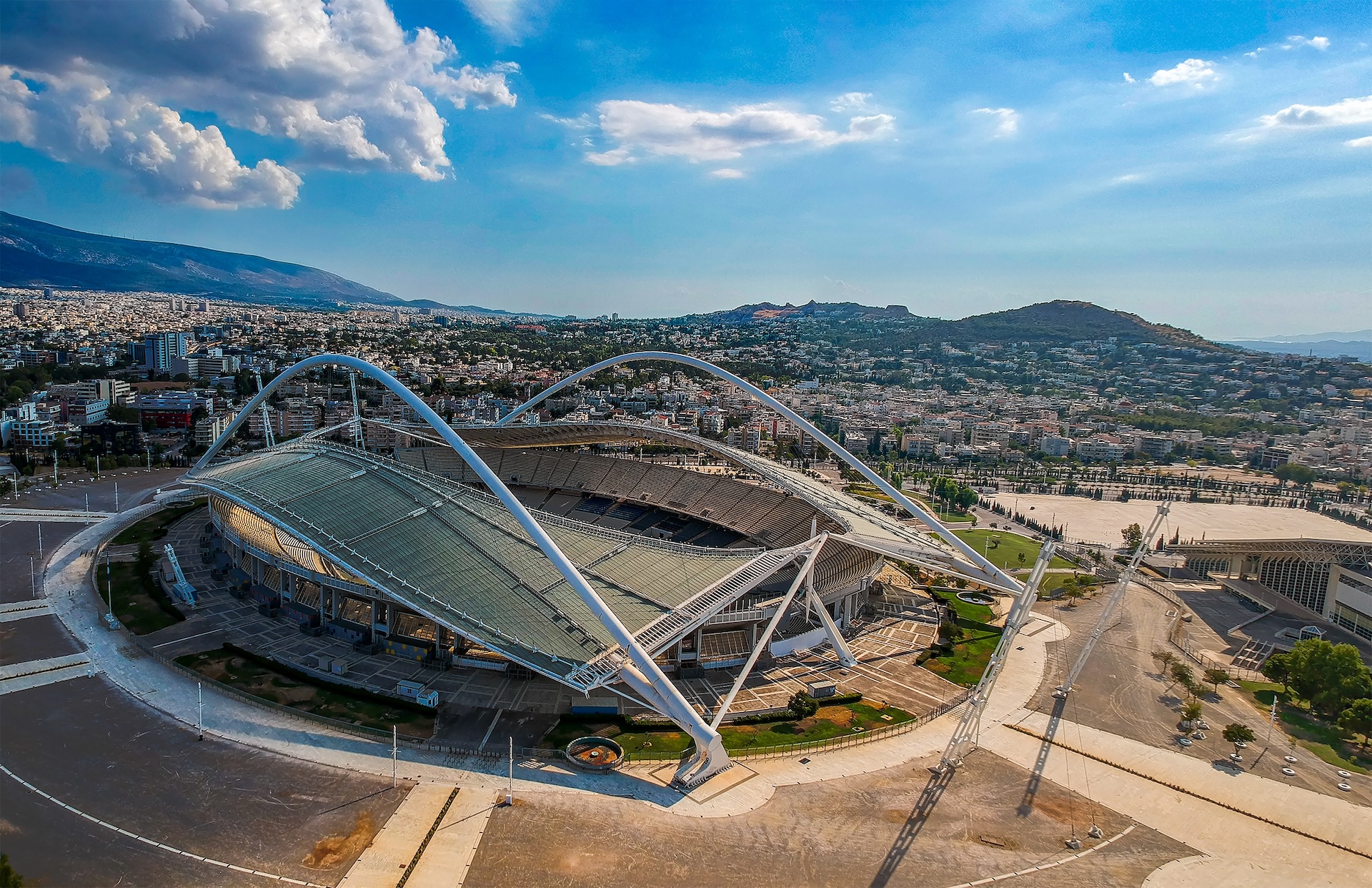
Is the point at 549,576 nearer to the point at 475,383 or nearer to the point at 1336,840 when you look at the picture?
the point at 1336,840

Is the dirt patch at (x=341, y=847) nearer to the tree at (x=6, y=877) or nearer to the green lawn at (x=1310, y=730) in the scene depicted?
the tree at (x=6, y=877)

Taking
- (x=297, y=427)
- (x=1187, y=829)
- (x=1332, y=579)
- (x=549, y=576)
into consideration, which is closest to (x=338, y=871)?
(x=549, y=576)

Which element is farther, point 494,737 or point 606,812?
point 494,737

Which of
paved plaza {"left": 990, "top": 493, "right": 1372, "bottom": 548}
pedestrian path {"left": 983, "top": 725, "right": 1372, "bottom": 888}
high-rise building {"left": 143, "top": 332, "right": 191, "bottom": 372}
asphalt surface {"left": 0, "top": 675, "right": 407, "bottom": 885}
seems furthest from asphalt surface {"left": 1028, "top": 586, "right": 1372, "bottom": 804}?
high-rise building {"left": 143, "top": 332, "right": 191, "bottom": 372}

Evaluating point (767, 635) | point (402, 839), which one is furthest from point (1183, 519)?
point (402, 839)

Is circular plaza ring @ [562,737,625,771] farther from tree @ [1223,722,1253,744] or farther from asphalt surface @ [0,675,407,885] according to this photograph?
tree @ [1223,722,1253,744]

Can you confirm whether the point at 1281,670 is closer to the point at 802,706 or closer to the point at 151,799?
the point at 802,706
